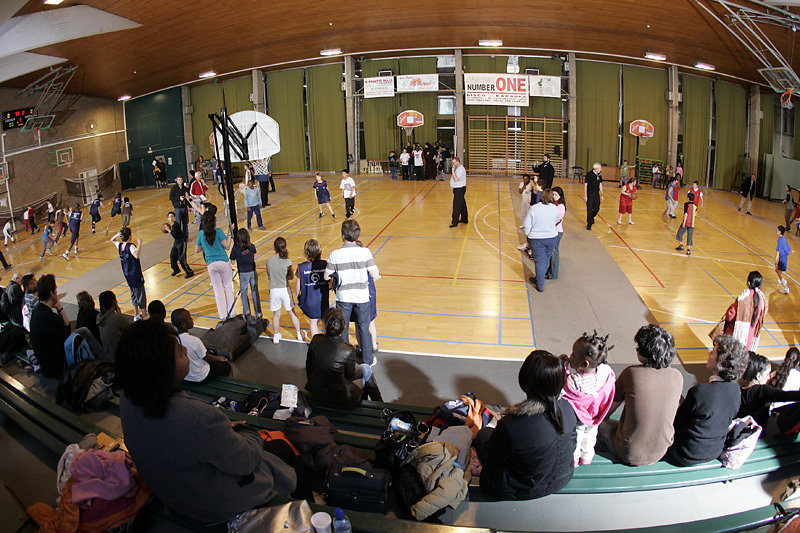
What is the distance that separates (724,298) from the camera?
9.78 metres

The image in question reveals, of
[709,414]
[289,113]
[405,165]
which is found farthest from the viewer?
[289,113]

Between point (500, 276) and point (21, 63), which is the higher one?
point (21, 63)

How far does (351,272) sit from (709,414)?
4.05 m

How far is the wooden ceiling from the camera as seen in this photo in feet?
53.2

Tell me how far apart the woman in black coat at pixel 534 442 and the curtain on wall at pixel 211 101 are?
27549 millimetres

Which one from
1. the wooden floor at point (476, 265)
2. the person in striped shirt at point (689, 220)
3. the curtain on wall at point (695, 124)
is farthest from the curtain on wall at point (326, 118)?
the person in striped shirt at point (689, 220)

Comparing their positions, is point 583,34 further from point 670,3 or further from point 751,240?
point 751,240

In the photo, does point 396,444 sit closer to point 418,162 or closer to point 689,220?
point 689,220

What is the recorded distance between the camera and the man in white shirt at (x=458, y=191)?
44.0ft

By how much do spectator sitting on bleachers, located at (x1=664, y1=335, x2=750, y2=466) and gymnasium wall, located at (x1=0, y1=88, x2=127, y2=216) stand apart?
81.1 feet

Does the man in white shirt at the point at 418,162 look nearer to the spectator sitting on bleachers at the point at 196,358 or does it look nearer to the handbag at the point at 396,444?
the spectator sitting on bleachers at the point at 196,358

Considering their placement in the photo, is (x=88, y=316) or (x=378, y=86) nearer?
(x=88, y=316)

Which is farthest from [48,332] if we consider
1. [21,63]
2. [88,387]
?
[21,63]

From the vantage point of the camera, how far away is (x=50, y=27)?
44.4 feet
